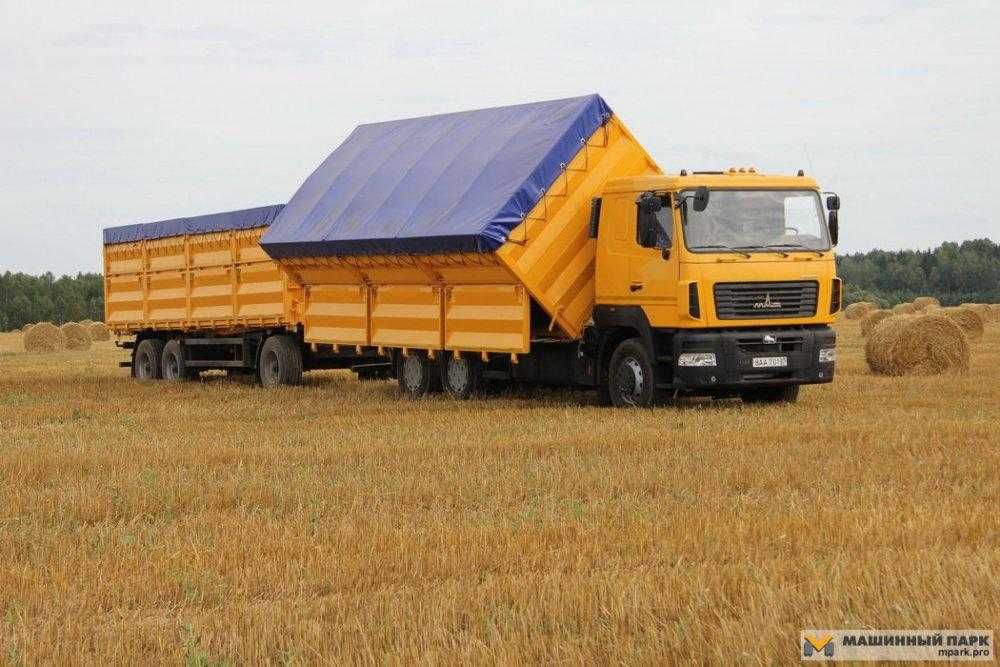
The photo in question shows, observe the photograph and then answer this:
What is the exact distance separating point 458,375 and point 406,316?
1.18 metres

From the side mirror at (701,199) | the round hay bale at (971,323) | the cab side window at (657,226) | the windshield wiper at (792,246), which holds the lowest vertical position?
the round hay bale at (971,323)

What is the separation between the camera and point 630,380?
20031 mm

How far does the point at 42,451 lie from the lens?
592 inches

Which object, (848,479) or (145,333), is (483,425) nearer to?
(848,479)

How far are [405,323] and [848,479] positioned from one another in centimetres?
1152

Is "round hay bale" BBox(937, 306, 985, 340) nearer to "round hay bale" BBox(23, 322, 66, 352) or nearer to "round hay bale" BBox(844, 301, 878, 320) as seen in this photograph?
"round hay bale" BBox(844, 301, 878, 320)

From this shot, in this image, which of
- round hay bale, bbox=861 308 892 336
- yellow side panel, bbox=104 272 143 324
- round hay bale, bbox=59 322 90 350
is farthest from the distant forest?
yellow side panel, bbox=104 272 143 324

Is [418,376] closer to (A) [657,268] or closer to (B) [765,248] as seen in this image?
(A) [657,268]

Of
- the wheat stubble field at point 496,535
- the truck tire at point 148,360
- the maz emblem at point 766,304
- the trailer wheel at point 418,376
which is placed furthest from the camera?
the truck tire at point 148,360

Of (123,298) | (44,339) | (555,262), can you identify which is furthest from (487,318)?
(44,339)

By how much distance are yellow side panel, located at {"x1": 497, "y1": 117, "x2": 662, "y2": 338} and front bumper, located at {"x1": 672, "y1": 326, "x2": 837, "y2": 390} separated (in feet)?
6.13

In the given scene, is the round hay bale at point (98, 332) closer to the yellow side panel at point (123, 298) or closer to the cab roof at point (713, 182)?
the yellow side panel at point (123, 298)

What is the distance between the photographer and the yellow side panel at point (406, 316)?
2234cm

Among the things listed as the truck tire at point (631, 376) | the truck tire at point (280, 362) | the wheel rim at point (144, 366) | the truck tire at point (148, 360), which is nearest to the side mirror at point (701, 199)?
the truck tire at point (631, 376)
